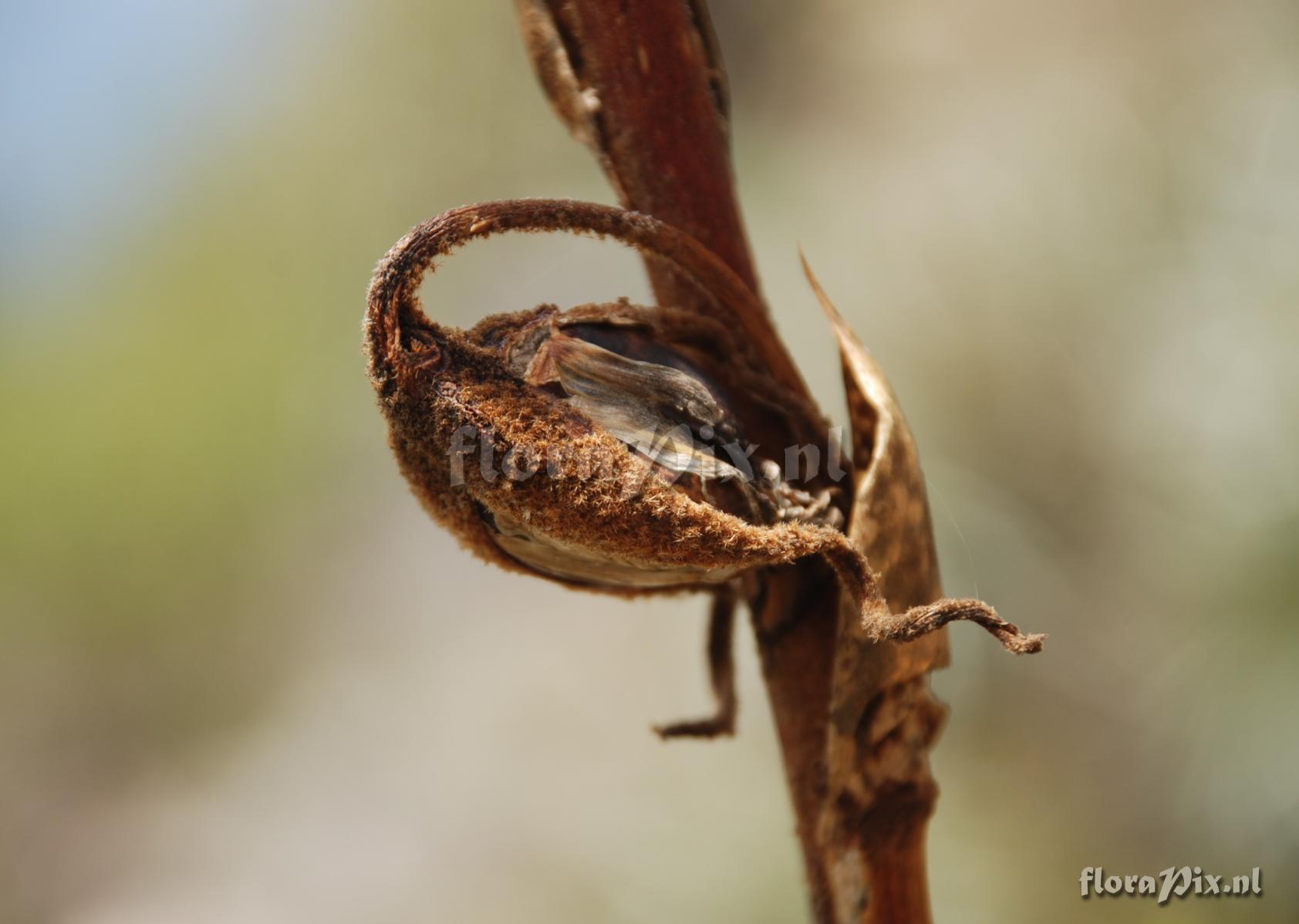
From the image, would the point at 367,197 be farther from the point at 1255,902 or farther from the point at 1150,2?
the point at 1255,902

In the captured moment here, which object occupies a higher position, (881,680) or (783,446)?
(783,446)

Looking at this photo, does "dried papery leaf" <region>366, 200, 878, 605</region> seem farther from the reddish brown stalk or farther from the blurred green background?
the blurred green background

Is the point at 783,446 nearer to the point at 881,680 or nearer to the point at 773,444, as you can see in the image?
the point at 773,444

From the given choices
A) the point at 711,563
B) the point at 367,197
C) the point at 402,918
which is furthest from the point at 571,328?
the point at 367,197

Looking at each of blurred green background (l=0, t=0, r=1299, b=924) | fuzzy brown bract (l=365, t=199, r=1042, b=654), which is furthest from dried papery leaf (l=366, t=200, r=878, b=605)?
blurred green background (l=0, t=0, r=1299, b=924)

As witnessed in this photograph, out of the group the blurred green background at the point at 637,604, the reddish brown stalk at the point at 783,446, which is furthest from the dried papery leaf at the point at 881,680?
the blurred green background at the point at 637,604

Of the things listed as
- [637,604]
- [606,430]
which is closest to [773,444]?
[606,430]
